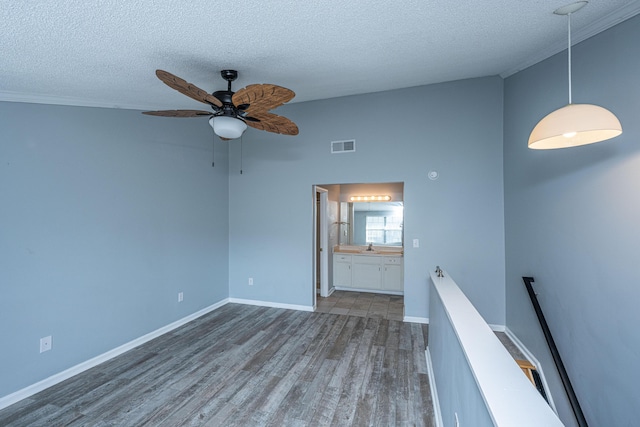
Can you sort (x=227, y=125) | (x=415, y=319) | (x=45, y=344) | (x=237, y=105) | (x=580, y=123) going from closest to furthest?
(x=580, y=123), (x=237, y=105), (x=227, y=125), (x=45, y=344), (x=415, y=319)

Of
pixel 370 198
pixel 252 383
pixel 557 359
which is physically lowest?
pixel 252 383

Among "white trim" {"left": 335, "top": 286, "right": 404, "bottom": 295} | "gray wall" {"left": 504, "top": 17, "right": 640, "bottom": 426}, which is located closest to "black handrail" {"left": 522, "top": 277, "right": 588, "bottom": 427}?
"gray wall" {"left": 504, "top": 17, "right": 640, "bottom": 426}

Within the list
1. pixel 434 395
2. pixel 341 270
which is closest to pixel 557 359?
pixel 434 395

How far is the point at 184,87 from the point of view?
169 cm

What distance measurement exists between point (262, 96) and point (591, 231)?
2.49 m

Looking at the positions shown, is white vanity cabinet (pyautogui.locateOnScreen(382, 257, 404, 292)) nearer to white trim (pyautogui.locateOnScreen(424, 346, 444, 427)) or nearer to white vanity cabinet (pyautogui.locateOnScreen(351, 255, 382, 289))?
white vanity cabinet (pyautogui.locateOnScreen(351, 255, 382, 289))

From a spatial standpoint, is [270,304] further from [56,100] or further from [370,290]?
[56,100]

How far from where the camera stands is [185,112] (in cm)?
217

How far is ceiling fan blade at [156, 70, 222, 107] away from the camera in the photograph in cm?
157

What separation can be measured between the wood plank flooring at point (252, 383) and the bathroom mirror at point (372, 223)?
213 centimetres

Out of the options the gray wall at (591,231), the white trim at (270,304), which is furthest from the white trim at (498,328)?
the white trim at (270,304)

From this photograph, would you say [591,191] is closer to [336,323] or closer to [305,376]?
[305,376]

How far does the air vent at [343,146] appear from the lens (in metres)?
3.85

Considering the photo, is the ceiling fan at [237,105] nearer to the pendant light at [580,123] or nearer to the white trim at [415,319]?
the pendant light at [580,123]
